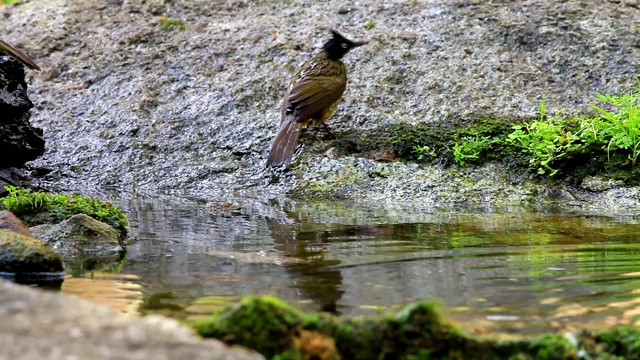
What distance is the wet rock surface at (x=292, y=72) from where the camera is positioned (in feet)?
25.0

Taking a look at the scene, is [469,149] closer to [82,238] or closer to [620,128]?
[620,128]

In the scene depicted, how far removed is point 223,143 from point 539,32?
351 centimetres

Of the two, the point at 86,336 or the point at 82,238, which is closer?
the point at 86,336

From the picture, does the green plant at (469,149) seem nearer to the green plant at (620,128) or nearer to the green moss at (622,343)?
the green plant at (620,128)

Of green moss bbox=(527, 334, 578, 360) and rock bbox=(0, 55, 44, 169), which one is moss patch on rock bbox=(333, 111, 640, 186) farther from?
green moss bbox=(527, 334, 578, 360)

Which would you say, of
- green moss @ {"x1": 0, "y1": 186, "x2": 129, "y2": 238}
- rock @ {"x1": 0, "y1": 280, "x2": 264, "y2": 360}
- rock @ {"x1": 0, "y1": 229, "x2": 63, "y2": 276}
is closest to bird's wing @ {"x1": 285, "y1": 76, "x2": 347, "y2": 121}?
green moss @ {"x1": 0, "y1": 186, "x2": 129, "y2": 238}

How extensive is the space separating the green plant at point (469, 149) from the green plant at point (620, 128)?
90 centimetres

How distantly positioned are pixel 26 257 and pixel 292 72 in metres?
5.27

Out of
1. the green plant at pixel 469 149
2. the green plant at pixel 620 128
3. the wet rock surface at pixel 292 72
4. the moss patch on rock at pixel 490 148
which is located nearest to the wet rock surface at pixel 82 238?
the wet rock surface at pixel 292 72

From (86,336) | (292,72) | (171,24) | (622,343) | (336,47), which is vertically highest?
(171,24)

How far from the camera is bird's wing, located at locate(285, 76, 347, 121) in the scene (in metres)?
7.66

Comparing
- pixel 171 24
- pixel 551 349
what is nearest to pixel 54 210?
pixel 551 349

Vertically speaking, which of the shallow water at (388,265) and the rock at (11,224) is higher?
the rock at (11,224)

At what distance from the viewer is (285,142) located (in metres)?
7.46
